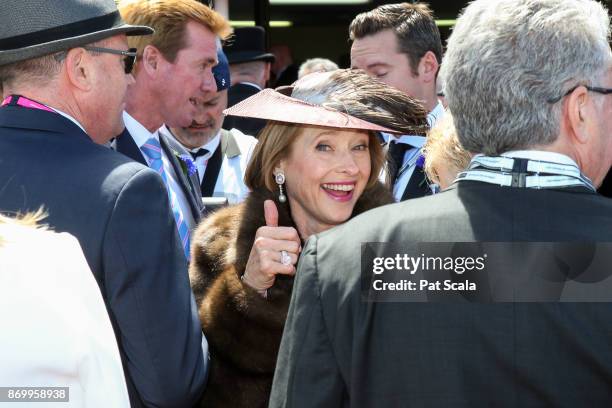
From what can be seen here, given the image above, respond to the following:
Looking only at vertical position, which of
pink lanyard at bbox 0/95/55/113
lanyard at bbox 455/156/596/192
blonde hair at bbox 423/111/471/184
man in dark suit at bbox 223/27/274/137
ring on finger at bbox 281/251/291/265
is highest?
lanyard at bbox 455/156/596/192

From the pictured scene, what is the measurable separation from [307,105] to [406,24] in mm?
2153

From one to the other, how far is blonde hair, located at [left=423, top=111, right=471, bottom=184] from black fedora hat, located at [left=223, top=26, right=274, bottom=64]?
3.70 meters

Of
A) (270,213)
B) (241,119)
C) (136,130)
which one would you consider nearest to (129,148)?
(136,130)

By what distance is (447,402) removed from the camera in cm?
168

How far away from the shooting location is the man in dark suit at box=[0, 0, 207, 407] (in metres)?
2.23

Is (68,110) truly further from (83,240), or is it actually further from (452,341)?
(452,341)

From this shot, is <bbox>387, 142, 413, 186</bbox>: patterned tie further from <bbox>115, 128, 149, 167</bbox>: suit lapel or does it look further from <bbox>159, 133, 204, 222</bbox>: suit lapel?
<bbox>115, 128, 149, 167</bbox>: suit lapel

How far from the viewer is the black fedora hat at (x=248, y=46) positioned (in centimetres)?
675

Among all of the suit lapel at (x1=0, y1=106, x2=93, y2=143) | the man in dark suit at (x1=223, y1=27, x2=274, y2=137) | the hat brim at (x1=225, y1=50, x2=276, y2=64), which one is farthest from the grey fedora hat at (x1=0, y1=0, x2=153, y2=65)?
the hat brim at (x1=225, y1=50, x2=276, y2=64)

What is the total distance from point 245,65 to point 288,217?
155 inches

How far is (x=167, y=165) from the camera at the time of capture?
11.9 ft

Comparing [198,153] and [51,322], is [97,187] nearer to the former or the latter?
[51,322]

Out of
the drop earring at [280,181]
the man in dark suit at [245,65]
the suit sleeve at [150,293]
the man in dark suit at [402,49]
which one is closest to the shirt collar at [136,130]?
the drop earring at [280,181]

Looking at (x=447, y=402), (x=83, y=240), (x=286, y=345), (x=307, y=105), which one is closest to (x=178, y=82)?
(x=307, y=105)
